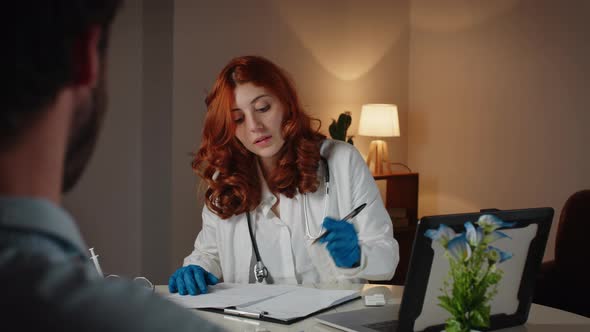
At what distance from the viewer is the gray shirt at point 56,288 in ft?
1.37

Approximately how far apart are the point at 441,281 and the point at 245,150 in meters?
1.17

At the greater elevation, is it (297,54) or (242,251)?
(297,54)

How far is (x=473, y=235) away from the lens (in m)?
1.43

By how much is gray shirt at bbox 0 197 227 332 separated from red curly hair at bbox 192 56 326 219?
2.07 m

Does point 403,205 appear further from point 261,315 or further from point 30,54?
point 30,54

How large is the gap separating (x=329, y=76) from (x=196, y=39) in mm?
1171

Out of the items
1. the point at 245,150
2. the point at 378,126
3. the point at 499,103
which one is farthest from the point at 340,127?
the point at 245,150

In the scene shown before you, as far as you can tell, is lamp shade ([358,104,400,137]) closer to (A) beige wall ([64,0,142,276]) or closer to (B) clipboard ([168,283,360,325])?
(A) beige wall ([64,0,142,276])

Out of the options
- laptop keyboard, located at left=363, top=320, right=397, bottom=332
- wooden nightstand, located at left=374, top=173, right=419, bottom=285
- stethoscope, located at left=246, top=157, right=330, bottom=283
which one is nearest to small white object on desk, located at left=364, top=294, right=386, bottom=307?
laptop keyboard, located at left=363, top=320, right=397, bottom=332

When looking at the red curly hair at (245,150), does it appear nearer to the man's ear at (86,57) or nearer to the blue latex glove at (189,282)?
the blue latex glove at (189,282)

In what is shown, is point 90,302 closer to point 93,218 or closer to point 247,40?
point 93,218

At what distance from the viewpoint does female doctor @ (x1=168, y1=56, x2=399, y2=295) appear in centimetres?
248

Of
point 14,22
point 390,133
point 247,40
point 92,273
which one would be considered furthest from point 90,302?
point 390,133

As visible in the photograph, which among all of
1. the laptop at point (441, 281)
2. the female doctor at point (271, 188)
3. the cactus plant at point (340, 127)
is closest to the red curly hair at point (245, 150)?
the female doctor at point (271, 188)
